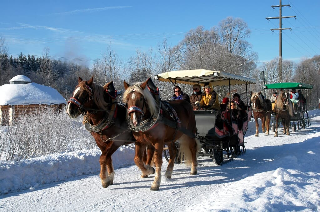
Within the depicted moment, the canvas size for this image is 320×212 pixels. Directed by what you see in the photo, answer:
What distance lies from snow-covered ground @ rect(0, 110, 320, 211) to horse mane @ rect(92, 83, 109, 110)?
153cm

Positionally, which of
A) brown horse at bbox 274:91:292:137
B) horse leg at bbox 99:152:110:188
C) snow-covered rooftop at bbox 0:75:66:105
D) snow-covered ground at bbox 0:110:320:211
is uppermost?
snow-covered rooftop at bbox 0:75:66:105

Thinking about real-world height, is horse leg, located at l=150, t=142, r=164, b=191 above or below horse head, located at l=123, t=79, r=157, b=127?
below

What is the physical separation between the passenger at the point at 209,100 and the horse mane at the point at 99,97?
3461mm

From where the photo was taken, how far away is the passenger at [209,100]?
8555mm

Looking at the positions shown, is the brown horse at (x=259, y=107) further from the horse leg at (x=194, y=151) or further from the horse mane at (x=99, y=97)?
the horse mane at (x=99, y=97)

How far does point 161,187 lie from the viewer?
5.99 m

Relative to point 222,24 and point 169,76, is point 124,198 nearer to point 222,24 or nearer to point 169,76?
point 169,76

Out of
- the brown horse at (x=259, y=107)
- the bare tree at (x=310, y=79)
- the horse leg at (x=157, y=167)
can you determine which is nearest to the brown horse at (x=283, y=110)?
the brown horse at (x=259, y=107)

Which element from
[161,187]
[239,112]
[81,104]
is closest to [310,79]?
[239,112]

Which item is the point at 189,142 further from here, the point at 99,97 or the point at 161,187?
the point at 99,97

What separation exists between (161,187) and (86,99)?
6.98 ft

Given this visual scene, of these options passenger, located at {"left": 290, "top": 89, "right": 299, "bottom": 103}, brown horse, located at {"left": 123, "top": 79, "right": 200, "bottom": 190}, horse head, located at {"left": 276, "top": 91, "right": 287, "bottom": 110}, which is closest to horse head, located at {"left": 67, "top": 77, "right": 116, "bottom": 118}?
brown horse, located at {"left": 123, "top": 79, "right": 200, "bottom": 190}

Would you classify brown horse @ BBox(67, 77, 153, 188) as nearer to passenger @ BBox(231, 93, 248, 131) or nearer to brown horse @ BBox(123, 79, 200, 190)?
brown horse @ BBox(123, 79, 200, 190)

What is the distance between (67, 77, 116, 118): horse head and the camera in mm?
5309
